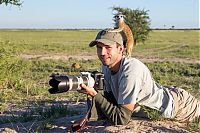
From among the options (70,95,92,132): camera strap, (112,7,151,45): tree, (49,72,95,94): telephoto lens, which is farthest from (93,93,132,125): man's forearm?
(112,7,151,45): tree

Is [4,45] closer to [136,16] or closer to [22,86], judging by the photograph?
[22,86]

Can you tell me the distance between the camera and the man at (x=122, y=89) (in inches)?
190

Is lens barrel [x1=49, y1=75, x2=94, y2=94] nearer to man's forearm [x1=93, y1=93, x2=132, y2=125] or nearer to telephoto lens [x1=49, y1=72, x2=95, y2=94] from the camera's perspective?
telephoto lens [x1=49, y1=72, x2=95, y2=94]

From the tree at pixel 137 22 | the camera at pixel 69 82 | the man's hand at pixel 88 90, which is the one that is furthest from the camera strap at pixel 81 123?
the tree at pixel 137 22

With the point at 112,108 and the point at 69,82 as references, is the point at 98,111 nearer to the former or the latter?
the point at 112,108

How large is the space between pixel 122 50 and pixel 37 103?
4.87 metres

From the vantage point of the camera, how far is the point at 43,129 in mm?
5516

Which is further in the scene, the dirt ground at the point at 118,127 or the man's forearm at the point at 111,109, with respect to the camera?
the dirt ground at the point at 118,127

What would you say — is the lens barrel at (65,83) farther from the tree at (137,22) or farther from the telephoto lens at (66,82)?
the tree at (137,22)

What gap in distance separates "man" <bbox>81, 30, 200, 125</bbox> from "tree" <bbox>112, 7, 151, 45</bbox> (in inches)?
1102

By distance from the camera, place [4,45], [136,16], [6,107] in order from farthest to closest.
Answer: [136,16] < [4,45] < [6,107]

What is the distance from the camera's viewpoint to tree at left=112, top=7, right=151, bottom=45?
111 feet

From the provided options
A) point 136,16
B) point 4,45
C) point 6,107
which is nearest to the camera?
point 6,107

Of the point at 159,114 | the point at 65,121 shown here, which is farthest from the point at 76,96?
the point at 159,114
